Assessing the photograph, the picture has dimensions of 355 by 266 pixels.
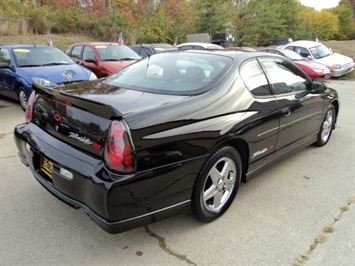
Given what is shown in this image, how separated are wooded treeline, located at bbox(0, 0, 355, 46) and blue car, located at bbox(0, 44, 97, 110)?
39.5ft

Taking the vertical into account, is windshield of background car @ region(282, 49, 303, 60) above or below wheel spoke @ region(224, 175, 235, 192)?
above

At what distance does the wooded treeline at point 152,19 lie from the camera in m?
19.0

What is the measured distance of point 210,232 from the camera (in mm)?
2582

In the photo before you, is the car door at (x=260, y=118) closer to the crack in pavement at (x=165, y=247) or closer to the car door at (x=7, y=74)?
the crack in pavement at (x=165, y=247)

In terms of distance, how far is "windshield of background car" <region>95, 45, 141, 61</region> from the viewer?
27.9 ft

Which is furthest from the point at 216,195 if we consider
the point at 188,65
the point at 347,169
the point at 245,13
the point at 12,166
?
the point at 245,13

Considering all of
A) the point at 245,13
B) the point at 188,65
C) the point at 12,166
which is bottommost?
the point at 12,166

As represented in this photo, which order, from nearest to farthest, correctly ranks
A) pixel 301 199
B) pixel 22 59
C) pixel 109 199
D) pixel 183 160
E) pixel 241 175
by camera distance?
1. pixel 109 199
2. pixel 183 160
3. pixel 241 175
4. pixel 301 199
5. pixel 22 59

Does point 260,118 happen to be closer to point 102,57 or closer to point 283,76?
point 283,76

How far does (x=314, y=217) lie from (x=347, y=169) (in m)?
1.46

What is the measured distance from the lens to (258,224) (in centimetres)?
271

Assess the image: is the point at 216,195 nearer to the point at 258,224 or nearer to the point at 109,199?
the point at 258,224

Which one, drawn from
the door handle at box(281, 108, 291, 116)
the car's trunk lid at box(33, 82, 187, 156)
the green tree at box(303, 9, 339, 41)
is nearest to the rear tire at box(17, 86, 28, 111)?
the car's trunk lid at box(33, 82, 187, 156)

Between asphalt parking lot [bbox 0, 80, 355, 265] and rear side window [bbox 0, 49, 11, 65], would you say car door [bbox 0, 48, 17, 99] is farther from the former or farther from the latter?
asphalt parking lot [bbox 0, 80, 355, 265]
